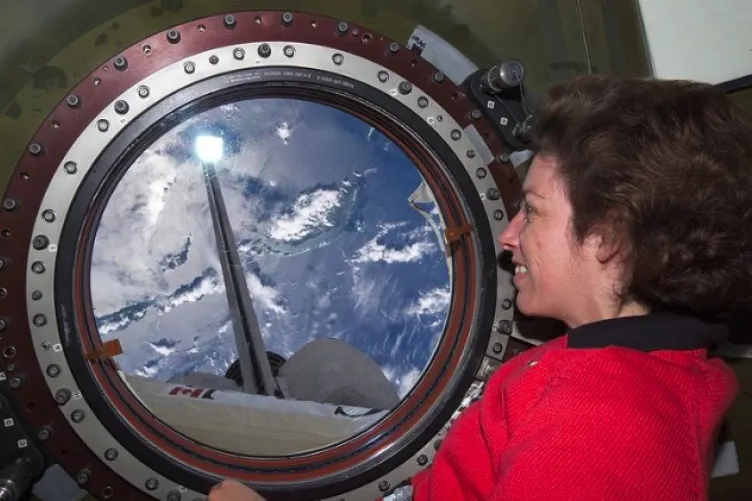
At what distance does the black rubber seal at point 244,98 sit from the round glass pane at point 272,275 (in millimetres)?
123

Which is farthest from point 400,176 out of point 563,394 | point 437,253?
point 563,394

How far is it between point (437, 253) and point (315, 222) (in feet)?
1.06

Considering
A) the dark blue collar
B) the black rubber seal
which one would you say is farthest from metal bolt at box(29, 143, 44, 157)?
the dark blue collar

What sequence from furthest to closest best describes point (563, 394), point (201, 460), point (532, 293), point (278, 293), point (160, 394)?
point (278, 293) → point (160, 394) → point (201, 460) → point (532, 293) → point (563, 394)

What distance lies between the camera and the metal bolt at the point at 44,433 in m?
1.24

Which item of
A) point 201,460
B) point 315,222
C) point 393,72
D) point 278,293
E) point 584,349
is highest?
point 393,72

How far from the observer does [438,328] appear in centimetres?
169

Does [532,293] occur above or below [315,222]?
below

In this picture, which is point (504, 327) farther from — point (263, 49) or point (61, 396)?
point (61, 396)

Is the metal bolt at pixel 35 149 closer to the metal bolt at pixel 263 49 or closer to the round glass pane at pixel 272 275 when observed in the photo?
the round glass pane at pixel 272 275

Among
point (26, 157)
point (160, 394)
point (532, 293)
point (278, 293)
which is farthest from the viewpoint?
point (278, 293)

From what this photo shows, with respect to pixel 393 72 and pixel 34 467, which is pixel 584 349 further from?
pixel 34 467

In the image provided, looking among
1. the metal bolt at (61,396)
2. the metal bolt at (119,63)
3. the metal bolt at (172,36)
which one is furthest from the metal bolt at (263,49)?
the metal bolt at (61,396)

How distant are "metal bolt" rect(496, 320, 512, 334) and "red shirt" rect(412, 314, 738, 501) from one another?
1.73 ft
